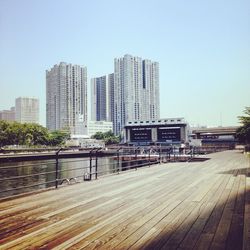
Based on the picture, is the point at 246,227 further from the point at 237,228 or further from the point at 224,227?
the point at 224,227

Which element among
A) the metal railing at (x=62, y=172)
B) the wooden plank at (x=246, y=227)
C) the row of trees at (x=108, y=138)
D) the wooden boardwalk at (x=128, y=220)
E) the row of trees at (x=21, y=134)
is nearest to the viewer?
the wooden plank at (x=246, y=227)

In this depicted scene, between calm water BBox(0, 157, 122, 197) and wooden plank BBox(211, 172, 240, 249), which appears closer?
wooden plank BBox(211, 172, 240, 249)

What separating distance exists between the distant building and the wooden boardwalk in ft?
457

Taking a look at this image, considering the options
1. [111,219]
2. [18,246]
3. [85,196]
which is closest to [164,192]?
[85,196]

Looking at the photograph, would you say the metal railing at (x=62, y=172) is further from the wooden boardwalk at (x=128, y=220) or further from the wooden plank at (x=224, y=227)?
the wooden plank at (x=224, y=227)

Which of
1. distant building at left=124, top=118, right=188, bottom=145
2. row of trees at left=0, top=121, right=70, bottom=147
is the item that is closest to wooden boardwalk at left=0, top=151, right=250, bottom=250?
row of trees at left=0, top=121, right=70, bottom=147

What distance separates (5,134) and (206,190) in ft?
316

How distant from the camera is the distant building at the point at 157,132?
489 ft

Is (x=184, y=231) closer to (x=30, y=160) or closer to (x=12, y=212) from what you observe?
(x=12, y=212)

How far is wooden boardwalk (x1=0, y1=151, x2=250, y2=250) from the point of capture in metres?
4.06

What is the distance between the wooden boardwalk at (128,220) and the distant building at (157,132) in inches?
5486

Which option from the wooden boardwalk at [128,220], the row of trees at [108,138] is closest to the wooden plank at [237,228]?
the wooden boardwalk at [128,220]

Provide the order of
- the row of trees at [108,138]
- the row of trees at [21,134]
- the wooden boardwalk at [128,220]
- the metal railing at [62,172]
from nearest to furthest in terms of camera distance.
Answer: the wooden boardwalk at [128,220] → the metal railing at [62,172] → the row of trees at [21,134] → the row of trees at [108,138]

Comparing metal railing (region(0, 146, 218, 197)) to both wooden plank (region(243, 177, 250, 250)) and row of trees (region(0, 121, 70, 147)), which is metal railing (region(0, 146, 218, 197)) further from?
row of trees (region(0, 121, 70, 147))
